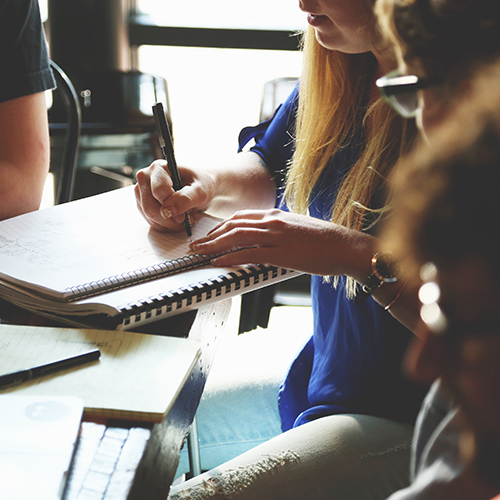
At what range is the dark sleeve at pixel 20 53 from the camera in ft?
3.10

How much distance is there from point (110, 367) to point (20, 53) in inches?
28.1

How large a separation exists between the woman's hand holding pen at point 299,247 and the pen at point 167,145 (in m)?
0.13

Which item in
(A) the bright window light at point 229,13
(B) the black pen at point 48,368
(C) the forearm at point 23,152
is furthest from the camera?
(A) the bright window light at point 229,13

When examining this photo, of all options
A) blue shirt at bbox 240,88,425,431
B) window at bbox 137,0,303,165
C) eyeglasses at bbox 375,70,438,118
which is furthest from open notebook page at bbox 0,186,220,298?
window at bbox 137,0,303,165

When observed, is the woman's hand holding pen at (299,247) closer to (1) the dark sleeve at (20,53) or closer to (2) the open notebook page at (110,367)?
(2) the open notebook page at (110,367)

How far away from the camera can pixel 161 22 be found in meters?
3.38

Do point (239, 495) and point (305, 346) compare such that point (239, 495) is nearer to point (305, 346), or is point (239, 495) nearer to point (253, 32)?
point (305, 346)

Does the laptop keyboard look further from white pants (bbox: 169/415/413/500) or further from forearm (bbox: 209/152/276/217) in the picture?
forearm (bbox: 209/152/276/217)

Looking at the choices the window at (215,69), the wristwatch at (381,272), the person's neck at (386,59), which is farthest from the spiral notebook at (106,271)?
the window at (215,69)

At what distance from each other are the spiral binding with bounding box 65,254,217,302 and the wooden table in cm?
5

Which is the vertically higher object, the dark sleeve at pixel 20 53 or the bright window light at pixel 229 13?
Result: the bright window light at pixel 229 13

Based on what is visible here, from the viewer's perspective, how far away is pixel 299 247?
0.68 meters

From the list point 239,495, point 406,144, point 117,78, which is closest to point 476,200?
point 239,495

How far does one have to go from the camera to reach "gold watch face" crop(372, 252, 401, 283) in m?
0.67
